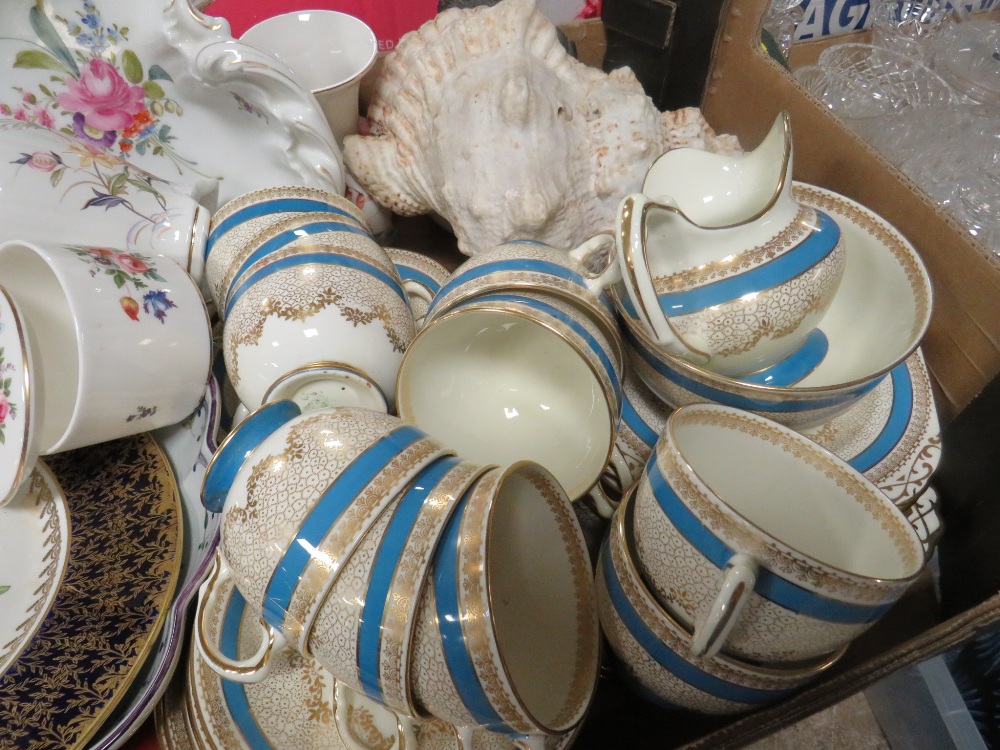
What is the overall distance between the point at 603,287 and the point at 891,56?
741 mm

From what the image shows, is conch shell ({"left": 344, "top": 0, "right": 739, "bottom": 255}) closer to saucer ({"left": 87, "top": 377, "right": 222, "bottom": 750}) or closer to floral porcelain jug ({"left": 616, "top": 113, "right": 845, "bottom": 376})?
floral porcelain jug ({"left": 616, "top": 113, "right": 845, "bottom": 376})

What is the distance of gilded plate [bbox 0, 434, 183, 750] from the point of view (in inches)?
17.8

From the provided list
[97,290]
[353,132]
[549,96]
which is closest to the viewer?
[97,290]

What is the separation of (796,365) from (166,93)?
702mm

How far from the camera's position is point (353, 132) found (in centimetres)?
83

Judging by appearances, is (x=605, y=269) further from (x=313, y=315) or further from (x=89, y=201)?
(x=89, y=201)

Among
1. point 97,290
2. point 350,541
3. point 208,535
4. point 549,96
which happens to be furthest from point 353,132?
point 350,541

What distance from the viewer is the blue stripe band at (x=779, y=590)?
14.4 inches

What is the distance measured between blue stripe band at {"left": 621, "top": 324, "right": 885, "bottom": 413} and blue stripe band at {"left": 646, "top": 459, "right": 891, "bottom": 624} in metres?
0.15

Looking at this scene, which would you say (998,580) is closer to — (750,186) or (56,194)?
(750,186)

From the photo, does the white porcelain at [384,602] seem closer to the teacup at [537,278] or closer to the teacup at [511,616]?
the teacup at [511,616]

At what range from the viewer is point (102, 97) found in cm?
64

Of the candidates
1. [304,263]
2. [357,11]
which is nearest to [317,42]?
[357,11]

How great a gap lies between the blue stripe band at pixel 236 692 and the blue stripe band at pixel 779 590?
35 centimetres
